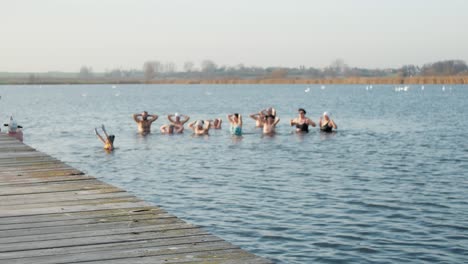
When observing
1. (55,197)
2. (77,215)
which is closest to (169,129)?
(55,197)

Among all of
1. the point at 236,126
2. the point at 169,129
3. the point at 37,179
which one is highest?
the point at 37,179

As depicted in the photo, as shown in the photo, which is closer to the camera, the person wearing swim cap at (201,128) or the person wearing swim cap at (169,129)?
the person wearing swim cap at (201,128)

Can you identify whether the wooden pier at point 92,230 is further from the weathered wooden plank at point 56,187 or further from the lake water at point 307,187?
the lake water at point 307,187

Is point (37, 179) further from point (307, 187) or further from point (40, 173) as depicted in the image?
point (307, 187)

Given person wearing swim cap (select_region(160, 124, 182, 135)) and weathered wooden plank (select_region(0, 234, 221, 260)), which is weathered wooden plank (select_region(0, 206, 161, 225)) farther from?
person wearing swim cap (select_region(160, 124, 182, 135))

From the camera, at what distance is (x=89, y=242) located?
6.58 metres

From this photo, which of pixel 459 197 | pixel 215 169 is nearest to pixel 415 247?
pixel 459 197

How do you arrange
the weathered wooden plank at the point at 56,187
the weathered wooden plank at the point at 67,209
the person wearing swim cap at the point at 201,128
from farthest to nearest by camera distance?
1. the person wearing swim cap at the point at 201,128
2. the weathered wooden plank at the point at 56,187
3. the weathered wooden plank at the point at 67,209

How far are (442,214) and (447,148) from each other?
661 inches

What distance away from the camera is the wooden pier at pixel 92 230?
6.04 m

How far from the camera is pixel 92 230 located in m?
7.08

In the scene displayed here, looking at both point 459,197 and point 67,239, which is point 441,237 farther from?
point 67,239

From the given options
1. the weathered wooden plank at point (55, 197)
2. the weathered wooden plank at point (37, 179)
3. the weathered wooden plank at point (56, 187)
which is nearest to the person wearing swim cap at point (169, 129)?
the weathered wooden plank at point (37, 179)

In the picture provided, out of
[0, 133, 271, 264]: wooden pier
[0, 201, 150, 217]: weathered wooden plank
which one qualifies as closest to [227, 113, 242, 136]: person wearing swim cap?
[0, 133, 271, 264]: wooden pier
